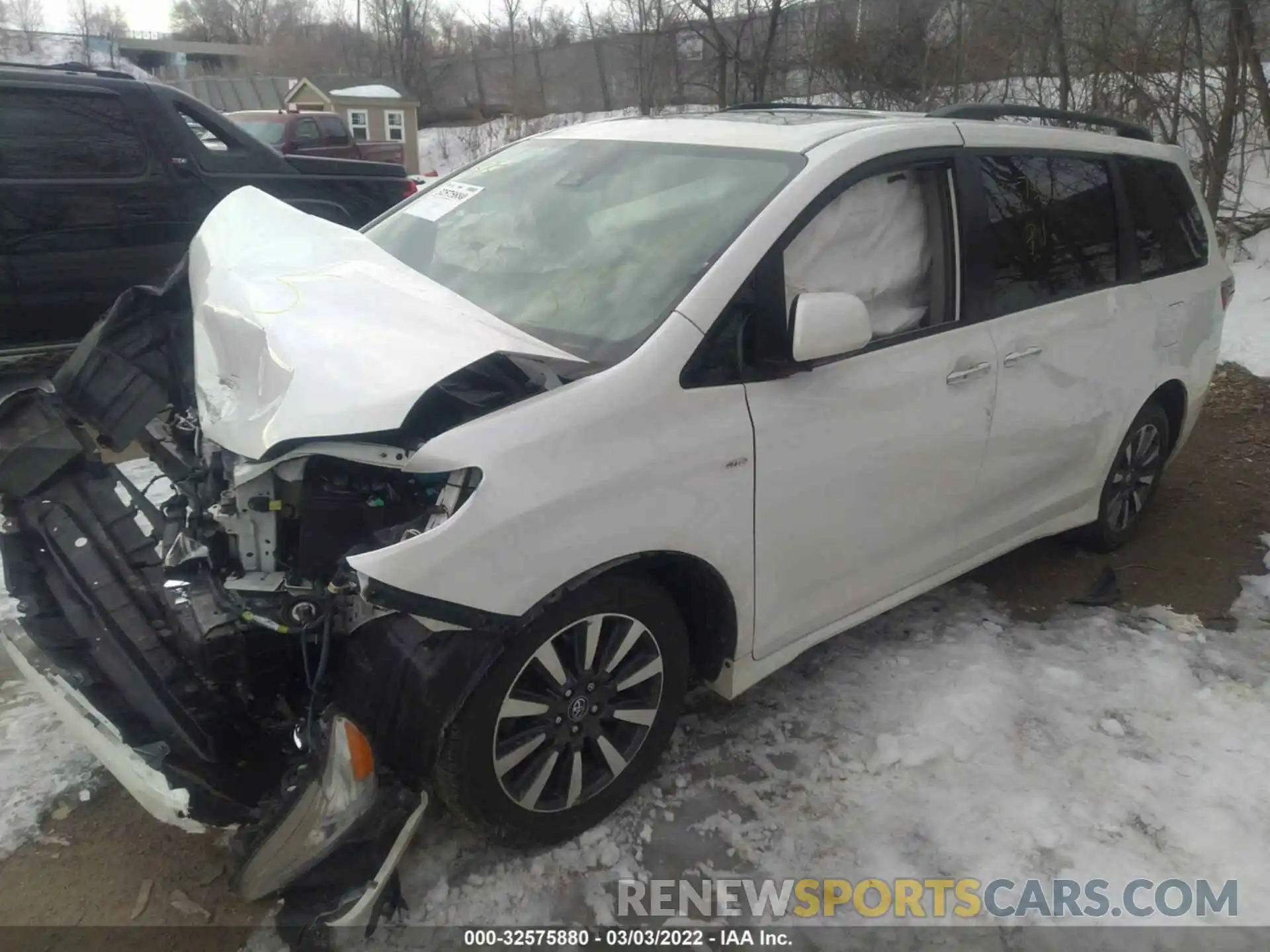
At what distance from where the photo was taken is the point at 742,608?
271 cm

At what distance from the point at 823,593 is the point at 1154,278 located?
229 centimetres

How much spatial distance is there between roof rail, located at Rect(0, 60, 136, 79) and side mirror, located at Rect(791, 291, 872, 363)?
5606 millimetres

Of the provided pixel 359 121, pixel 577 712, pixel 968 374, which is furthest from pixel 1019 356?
pixel 359 121

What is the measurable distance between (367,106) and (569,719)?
32.9 metres

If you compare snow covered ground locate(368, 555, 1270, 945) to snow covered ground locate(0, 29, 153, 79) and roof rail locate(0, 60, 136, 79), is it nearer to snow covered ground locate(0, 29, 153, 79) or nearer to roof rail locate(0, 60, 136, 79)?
roof rail locate(0, 60, 136, 79)

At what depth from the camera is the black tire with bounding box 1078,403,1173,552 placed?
13.9ft

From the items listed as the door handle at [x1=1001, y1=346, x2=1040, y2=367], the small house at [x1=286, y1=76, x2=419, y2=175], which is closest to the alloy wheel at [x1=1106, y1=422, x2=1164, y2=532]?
the door handle at [x1=1001, y1=346, x2=1040, y2=367]

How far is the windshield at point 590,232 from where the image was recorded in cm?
263

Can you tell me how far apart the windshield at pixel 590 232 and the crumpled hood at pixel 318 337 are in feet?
0.62

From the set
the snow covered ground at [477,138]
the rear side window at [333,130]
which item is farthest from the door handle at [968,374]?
the snow covered ground at [477,138]

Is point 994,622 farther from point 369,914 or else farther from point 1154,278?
point 369,914

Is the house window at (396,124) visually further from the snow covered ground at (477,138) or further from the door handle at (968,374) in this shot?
the door handle at (968,374)

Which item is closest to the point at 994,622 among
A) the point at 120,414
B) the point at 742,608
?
the point at 742,608

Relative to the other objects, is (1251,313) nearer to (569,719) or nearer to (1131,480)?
(1131,480)
